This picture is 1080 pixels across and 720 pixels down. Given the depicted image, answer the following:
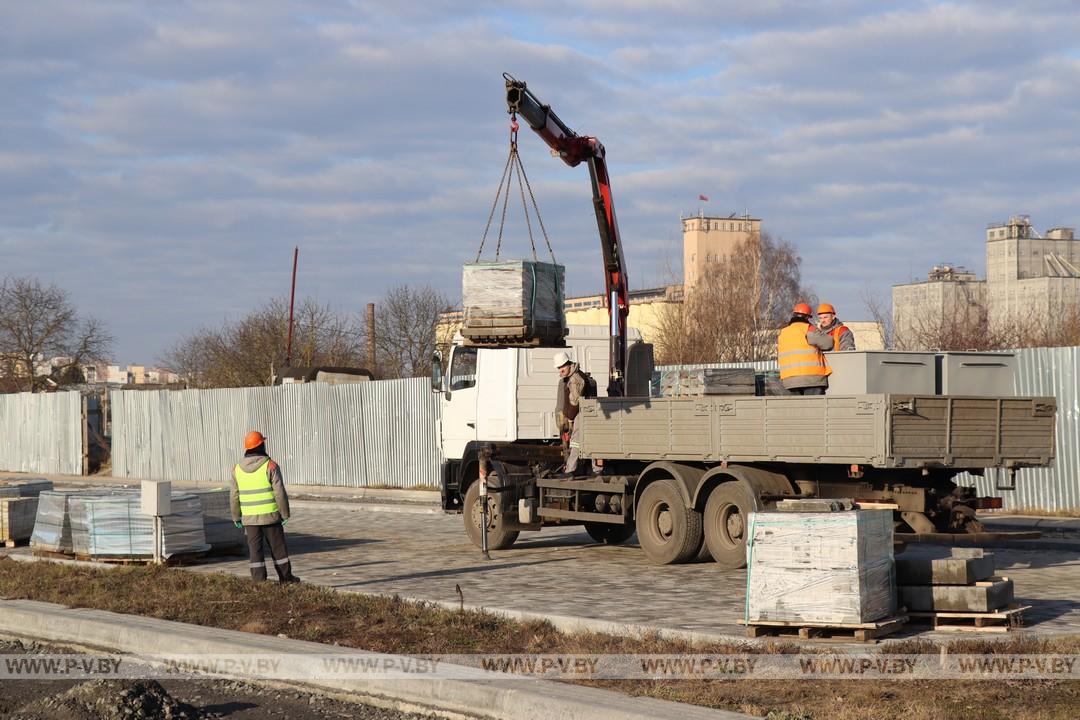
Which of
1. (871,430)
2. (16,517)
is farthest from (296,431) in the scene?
(871,430)

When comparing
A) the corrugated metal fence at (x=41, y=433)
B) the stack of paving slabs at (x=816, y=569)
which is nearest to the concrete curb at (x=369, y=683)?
the stack of paving slabs at (x=816, y=569)

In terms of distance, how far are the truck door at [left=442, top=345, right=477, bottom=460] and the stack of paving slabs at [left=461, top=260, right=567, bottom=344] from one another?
3.32 metres

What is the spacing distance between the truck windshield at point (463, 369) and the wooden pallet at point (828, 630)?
8.79 meters

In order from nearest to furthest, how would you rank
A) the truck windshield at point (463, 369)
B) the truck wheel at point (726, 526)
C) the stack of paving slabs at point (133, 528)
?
the truck wheel at point (726, 526)
the stack of paving slabs at point (133, 528)
the truck windshield at point (463, 369)

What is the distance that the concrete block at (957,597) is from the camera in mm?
9703

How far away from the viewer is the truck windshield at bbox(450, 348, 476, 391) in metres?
18.1

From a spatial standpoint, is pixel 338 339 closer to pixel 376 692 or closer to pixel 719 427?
pixel 719 427

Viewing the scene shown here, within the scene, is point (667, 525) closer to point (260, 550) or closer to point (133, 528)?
point (260, 550)

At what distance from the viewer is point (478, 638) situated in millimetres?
9906

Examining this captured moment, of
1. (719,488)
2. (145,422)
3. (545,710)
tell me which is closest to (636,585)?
(719,488)

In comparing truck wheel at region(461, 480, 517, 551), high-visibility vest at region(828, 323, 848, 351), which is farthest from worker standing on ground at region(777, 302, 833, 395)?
truck wheel at region(461, 480, 517, 551)

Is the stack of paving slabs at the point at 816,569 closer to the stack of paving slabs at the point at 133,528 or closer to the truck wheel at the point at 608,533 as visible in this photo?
the truck wheel at the point at 608,533

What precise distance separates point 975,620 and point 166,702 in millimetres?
5896

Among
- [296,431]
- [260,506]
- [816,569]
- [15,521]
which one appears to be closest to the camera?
[816,569]
